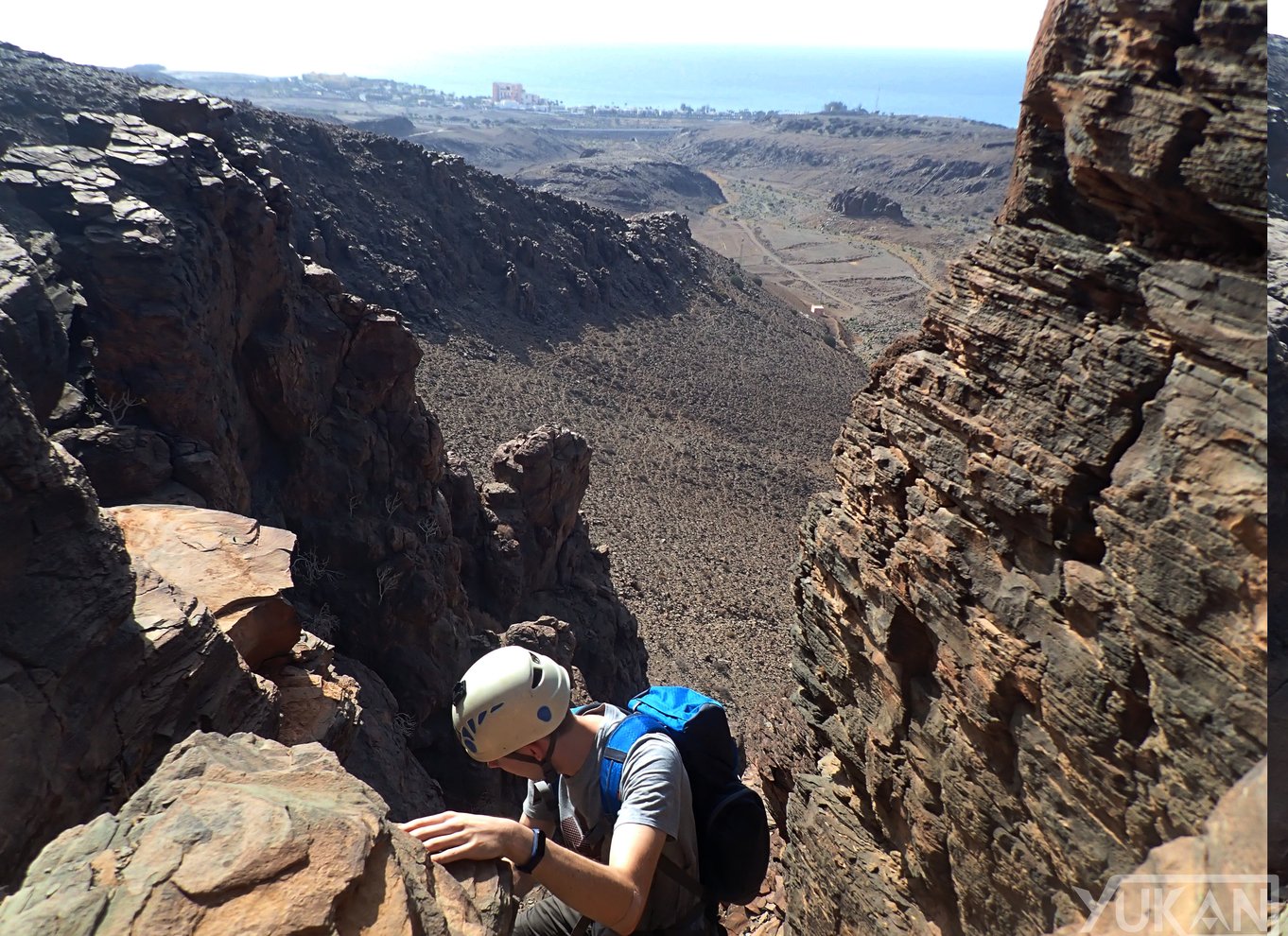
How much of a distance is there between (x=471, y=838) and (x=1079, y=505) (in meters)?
3.87

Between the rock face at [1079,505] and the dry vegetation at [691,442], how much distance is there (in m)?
13.8

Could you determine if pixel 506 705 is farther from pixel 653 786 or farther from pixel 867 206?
pixel 867 206

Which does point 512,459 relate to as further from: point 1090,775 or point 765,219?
point 765,219

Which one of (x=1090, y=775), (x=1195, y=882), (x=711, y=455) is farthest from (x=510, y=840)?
(x=711, y=455)

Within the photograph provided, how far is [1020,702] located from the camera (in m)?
5.59

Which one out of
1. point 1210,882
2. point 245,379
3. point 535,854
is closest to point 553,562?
point 245,379

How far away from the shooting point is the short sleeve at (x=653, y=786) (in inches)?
159

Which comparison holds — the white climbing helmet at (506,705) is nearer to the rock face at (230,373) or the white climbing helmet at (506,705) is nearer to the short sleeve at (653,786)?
the short sleeve at (653,786)

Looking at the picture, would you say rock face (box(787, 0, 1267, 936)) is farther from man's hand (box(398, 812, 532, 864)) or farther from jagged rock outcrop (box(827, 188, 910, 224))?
jagged rock outcrop (box(827, 188, 910, 224))

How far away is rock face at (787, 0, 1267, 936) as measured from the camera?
427 cm

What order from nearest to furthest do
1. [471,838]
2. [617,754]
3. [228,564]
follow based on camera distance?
1. [471,838]
2. [617,754]
3. [228,564]

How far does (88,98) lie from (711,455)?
2699 cm

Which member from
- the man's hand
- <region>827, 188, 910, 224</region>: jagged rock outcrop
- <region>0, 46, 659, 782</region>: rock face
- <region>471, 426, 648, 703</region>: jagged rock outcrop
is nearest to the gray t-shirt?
Answer: the man's hand

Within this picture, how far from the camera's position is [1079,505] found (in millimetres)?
5090
